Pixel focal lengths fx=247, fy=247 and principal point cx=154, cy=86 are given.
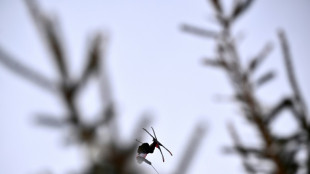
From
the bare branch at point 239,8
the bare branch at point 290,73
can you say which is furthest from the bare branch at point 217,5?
the bare branch at point 290,73

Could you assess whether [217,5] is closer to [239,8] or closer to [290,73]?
[239,8]

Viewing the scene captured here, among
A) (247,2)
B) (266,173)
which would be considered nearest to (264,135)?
(266,173)

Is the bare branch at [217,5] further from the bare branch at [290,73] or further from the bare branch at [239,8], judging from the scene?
the bare branch at [290,73]

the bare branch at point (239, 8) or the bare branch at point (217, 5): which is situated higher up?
the bare branch at point (217, 5)

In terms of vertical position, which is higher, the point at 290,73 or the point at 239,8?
the point at 239,8

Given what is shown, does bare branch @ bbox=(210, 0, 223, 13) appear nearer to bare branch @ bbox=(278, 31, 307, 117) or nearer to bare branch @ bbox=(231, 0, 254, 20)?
bare branch @ bbox=(231, 0, 254, 20)

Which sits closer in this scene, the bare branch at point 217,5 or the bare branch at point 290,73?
the bare branch at point 290,73

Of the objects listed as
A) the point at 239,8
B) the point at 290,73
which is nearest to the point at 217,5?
the point at 239,8

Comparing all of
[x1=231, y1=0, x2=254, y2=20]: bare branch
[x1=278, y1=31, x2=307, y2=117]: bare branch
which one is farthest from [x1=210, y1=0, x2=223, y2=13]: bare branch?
[x1=278, y1=31, x2=307, y2=117]: bare branch

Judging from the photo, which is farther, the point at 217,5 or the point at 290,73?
the point at 217,5

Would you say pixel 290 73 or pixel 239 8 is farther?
pixel 239 8

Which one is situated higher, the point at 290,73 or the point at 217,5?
the point at 217,5

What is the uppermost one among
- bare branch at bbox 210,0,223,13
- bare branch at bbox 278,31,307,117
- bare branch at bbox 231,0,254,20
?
bare branch at bbox 210,0,223,13
